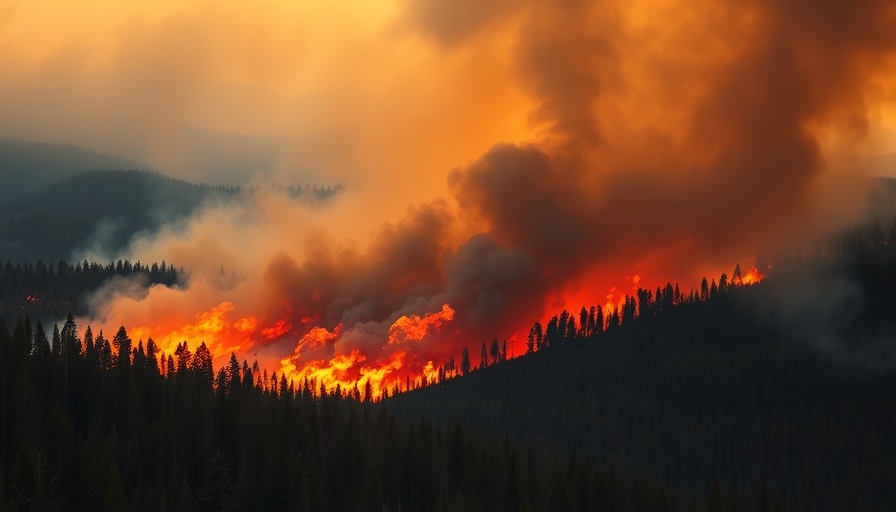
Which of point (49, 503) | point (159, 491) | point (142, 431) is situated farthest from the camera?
point (142, 431)

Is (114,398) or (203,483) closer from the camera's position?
(203,483)

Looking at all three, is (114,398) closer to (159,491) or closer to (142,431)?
(142,431)

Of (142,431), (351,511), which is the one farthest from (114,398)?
(351,511)

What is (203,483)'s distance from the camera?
597ft

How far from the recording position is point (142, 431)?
189875mm

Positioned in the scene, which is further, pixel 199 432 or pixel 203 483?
pixel 199 432

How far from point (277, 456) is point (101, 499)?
36285 mm

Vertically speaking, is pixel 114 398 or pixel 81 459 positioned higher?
pixel 114 398

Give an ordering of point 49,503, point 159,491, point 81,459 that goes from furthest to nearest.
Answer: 1. point 159,491
2. point 81,459
3. point 49,503

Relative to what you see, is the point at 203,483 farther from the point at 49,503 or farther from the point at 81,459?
the point at 49,503

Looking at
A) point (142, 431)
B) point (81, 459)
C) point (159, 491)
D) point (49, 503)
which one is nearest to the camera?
point (49, 503)

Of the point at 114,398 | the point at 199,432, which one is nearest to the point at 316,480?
the point at 199,432

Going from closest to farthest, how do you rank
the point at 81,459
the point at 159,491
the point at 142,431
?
the point at 81,459, the point at 159,491, the point at 142,431

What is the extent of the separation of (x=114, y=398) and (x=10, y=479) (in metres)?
43.3
